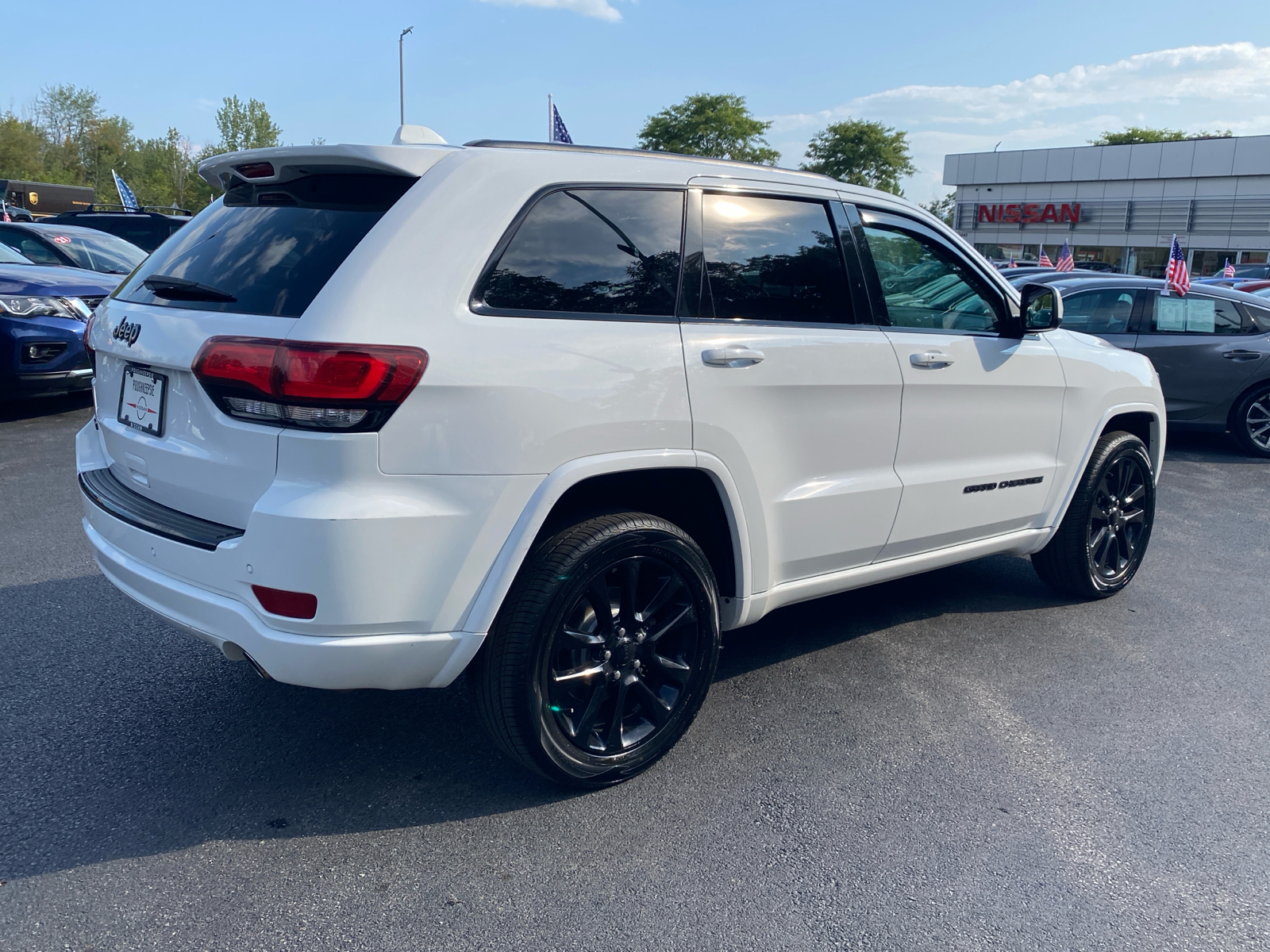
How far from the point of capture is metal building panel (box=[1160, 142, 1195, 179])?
4578cm

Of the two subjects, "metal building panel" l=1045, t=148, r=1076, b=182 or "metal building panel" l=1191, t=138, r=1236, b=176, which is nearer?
"metal building panel" l=1191, t=138, r=1236, b=176

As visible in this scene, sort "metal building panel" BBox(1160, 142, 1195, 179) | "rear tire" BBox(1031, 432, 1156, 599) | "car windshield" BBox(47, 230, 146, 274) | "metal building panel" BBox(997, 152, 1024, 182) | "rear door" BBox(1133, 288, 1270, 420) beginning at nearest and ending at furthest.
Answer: "rear tire" BBox(1031, 432, 1156, 599) < "rear door" BBox(1133, 288, 1270, 420) < "car windshield" BBox(47, 230, 146, 274) < "metal building panel" BBox(1160, 142, 1195, 179) < "metal building panel" BBox(997, 152, 1024, 182)

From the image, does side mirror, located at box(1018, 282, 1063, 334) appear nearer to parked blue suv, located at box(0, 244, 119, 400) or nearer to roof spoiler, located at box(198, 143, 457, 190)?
roof spoiler, located at box(198, 143, 457, 190)

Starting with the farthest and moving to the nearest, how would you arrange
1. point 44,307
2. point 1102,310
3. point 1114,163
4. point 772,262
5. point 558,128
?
point 1114,163 → point 558,128 → point 1102,310 → point 44,307 → point 772,262

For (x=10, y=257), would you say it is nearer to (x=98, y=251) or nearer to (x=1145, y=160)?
(x=98, y=251)

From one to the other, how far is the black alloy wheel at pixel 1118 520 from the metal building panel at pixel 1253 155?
48301 mm

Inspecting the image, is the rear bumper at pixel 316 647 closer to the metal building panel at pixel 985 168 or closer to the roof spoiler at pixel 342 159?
the roof spoiler at pixel 342 159

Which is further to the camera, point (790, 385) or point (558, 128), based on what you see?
point (558, 128)

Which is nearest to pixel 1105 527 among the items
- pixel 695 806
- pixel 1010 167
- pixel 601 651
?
pixel 695 806

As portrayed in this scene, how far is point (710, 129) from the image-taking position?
59.5 meters

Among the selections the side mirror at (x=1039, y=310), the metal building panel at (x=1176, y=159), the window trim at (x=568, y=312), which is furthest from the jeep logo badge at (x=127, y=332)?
the metal building panel at (x=1176, y=159)

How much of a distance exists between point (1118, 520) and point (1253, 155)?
48.7 metres

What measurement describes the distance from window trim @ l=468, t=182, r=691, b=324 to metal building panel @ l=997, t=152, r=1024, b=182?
55.8 meters

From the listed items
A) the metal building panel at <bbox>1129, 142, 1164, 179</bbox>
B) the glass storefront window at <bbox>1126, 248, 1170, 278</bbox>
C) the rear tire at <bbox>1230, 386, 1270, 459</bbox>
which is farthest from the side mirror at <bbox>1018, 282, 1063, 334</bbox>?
the metal building panel at <bbox>1129, 142, 1164, 179</bbox>
